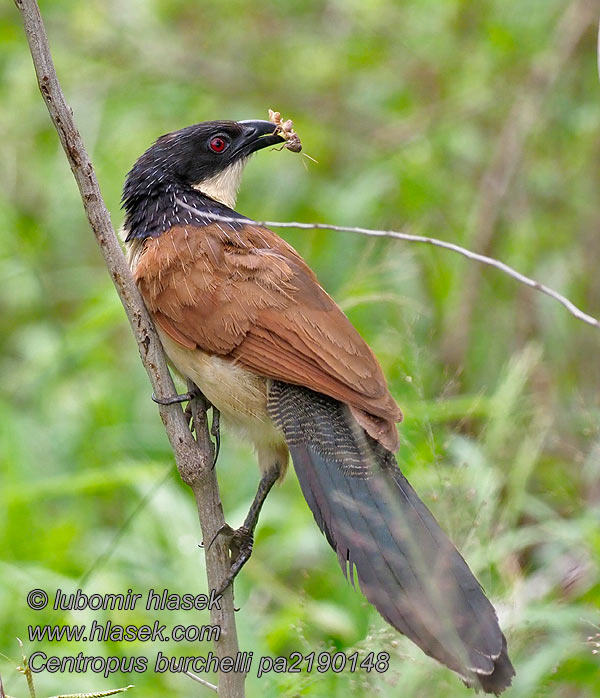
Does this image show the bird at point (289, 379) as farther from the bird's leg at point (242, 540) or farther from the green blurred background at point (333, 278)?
the green blurred background at point (333, 278)

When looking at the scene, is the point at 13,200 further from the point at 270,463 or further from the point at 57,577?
the point at 270,463

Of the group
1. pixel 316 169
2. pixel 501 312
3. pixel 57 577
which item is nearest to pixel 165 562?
pixel 57 577

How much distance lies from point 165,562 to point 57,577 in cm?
38

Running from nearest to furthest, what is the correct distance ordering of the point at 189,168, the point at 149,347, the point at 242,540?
the point at 149,347 < the point at 242,540 < the point at 189,168

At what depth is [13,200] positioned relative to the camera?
543 centimetres

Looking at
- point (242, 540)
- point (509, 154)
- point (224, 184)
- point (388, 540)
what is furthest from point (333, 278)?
point (388, 540)

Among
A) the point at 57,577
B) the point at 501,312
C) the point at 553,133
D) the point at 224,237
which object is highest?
the point at 553,133

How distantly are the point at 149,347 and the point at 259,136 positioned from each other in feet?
3.70

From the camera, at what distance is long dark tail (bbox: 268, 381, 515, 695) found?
1.76 meters

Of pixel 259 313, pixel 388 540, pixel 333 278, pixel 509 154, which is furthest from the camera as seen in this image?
pixel 509 154

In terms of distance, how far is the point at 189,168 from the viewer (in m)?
3.04

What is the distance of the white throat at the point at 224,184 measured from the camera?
3.07 m

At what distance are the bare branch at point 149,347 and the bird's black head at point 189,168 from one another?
711mm

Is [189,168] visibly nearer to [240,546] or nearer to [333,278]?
[240,546]
